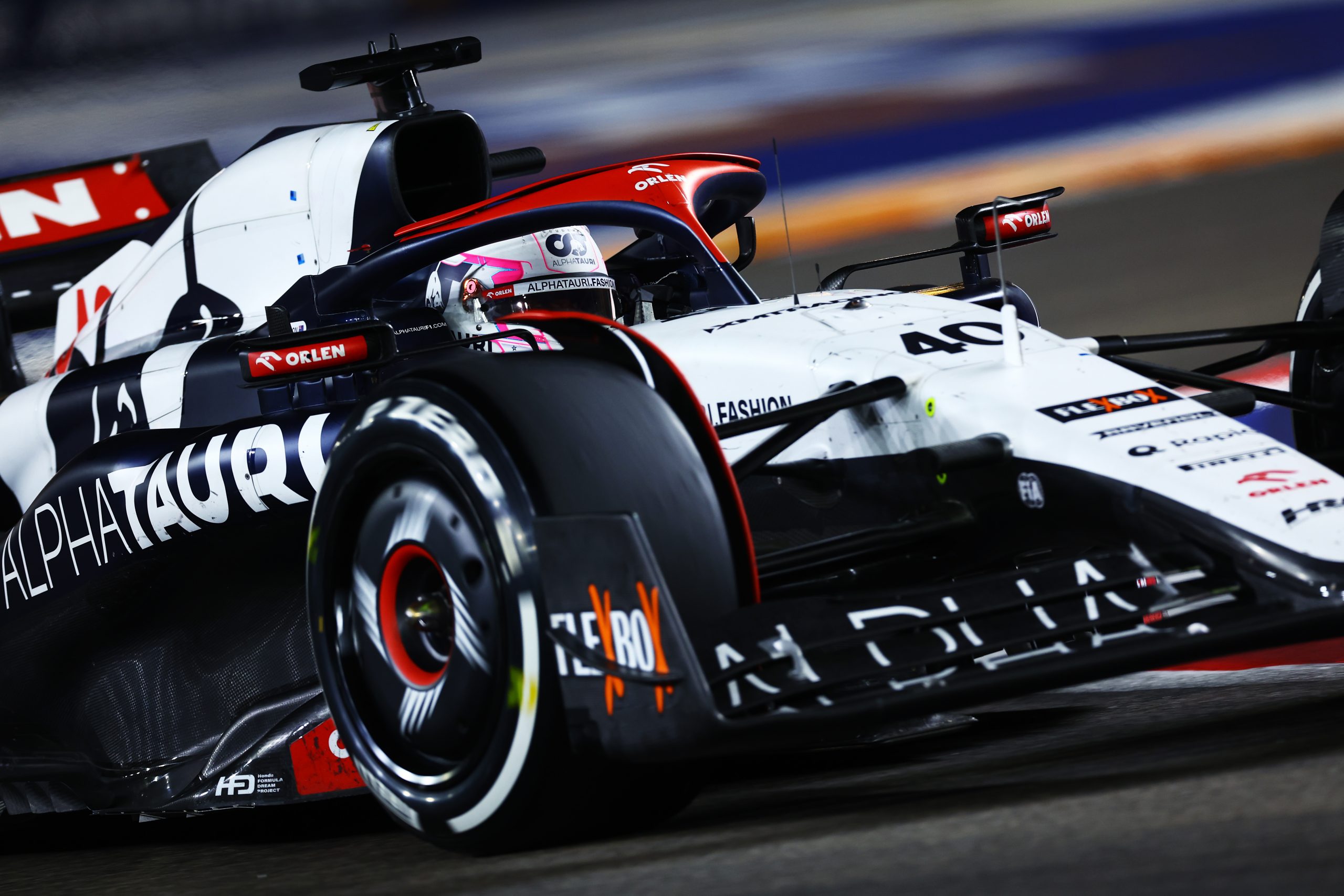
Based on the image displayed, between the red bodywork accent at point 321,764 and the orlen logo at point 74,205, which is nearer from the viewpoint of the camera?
the red bodywork accent at point 321,764

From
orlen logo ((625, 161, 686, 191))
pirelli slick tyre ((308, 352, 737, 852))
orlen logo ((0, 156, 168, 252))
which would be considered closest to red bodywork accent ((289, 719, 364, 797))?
pirelli slick tyre ((308, 352, 737, 852))

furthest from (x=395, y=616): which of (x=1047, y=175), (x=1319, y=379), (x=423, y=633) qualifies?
(x=1047, y=175)

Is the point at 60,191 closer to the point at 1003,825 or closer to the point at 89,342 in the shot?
the point at 89,342

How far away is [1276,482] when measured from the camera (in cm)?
235

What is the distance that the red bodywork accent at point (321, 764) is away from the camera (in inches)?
112

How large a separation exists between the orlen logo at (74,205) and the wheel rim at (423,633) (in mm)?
3707

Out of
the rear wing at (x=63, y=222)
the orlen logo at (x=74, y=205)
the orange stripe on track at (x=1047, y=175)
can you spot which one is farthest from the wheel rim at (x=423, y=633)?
the orange stripe on track at (x=1047, y=175)

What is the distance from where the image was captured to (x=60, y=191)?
5.70 m

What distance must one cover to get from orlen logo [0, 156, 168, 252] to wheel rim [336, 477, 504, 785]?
3707 millimetres

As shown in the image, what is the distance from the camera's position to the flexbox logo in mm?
2547

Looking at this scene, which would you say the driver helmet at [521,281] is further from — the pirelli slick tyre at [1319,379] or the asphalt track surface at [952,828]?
the pirelli slick tyre at [1319,379]

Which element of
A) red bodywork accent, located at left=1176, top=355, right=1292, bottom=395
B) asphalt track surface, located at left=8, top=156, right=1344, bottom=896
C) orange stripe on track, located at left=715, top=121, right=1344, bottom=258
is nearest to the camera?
asphalt track surface, located at left=8, top=156, right=1344, bottom=896

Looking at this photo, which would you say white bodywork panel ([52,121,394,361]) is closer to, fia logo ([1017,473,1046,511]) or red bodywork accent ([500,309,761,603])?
red bodywork accent ([500,309,761,603])

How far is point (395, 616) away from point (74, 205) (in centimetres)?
389
